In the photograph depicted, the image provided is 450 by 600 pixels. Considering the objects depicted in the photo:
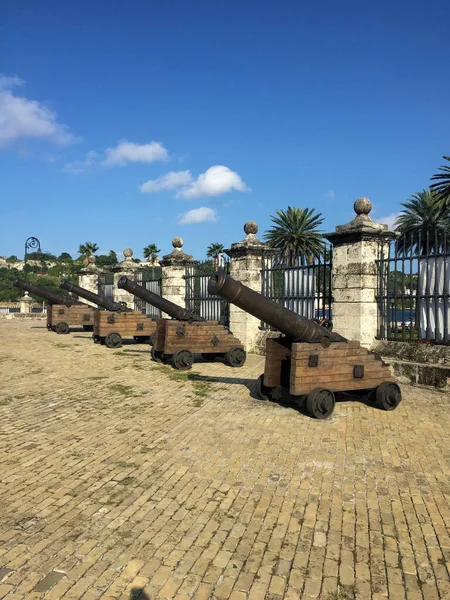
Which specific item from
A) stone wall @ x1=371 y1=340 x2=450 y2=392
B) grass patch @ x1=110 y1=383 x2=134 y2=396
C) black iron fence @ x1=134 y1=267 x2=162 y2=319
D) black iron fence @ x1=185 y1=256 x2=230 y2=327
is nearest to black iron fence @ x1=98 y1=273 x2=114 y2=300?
black iron fence @ x1=134 y1=267 x2=162 y2=319

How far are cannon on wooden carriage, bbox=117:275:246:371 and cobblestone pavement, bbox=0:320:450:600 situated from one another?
307 cm

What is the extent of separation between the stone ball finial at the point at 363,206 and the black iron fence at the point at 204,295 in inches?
217

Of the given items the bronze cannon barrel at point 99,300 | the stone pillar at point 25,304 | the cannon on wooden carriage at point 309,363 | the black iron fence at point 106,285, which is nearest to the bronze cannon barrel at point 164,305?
the bronze cannon barrel at point 99,300

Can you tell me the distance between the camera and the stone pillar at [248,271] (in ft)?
42.4

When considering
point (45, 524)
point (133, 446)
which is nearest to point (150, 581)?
point (45, 524)

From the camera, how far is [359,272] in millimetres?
9328

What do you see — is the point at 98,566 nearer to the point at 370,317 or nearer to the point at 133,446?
the point at 133,446

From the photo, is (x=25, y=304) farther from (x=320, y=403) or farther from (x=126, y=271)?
(x=320, y=403)

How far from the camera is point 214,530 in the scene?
10.9 ft

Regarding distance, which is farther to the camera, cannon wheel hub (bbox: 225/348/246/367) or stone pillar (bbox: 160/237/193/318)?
stone pillar (bbox: 160/237/193/318)

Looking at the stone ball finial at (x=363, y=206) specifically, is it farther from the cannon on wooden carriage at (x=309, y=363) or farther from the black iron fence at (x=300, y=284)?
the cannon on wooden carriage at (x=309, y=363)

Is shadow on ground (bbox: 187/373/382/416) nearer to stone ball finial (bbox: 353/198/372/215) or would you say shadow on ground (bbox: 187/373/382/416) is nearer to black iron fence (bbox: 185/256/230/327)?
stone ball finial (bbox: 353/198/372/215)

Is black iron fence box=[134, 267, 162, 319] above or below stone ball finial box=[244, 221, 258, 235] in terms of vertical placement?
below

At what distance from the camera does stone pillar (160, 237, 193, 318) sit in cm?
1638
